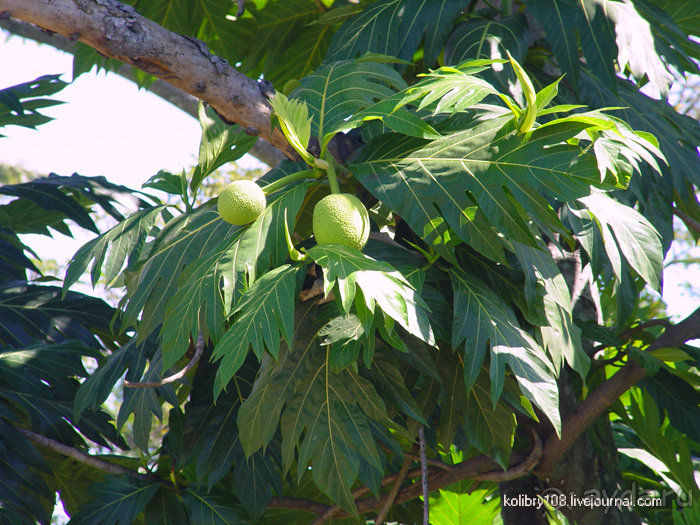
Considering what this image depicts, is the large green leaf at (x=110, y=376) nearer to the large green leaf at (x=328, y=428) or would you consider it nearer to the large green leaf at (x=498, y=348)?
the large green leaf at (x=328, y=428)

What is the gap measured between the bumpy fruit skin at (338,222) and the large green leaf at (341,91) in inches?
A: 8.5

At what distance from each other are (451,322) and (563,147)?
416 mm

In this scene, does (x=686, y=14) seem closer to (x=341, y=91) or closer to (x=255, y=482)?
(x=341, y=91)

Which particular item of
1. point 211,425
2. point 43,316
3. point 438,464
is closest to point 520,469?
point 438,464

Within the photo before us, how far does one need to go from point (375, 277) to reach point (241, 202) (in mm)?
277

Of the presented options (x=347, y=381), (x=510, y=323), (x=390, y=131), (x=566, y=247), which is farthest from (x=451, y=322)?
(x=566, y=247)

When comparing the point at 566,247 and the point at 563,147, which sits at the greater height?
the point at 563,147

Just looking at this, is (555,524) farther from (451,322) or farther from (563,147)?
(563,147)

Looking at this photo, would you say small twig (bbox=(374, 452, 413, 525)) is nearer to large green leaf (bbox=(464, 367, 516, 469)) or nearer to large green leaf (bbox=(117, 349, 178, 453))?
large green leaf (bbox=(464, 367, 516, 469))

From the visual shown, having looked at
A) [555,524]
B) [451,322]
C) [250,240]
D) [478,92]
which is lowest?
[555,524]

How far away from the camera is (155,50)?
1.19 meters

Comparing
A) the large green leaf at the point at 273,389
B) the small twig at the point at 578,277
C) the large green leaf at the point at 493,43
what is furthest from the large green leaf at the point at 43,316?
the small twig at the point at 578,277

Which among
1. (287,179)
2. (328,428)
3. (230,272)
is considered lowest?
(328,428)

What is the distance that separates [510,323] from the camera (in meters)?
1.09
